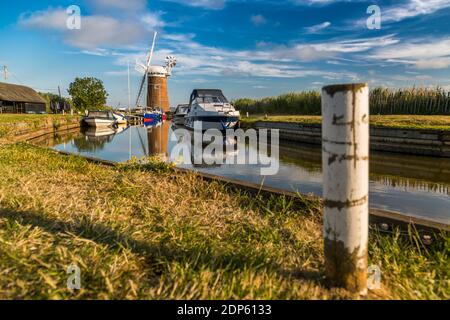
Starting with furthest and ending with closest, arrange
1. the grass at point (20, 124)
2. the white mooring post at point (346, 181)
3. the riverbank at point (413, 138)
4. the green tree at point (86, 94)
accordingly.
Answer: the green tree at point (86, 94), the grass at point (20, 124), the riverbank at point (413, 138), the white mooring post at point (346, 181)

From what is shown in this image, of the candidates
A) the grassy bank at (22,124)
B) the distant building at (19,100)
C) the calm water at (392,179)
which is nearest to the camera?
the calm water at (392,179)

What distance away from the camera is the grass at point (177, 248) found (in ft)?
6.24

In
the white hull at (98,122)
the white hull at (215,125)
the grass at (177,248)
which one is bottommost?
the grass at (177,248)

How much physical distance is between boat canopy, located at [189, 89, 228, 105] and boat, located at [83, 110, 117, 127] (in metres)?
8.61

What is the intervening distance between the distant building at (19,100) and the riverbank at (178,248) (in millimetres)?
44436

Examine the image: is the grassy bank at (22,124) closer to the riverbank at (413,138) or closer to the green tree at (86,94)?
the riverbank at (413,138)

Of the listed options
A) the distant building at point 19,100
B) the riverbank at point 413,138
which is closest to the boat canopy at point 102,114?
the distant building at point 19,100

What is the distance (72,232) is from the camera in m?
2.61

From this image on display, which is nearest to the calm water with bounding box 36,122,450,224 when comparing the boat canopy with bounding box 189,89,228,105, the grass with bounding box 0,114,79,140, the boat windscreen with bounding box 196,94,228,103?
the grass with bounding box 0,114,79,140

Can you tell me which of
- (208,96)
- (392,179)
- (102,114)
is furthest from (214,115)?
(392,179)

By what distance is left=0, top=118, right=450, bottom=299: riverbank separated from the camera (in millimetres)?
1904
